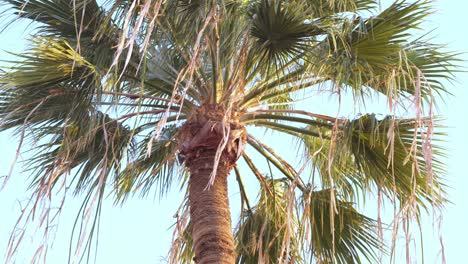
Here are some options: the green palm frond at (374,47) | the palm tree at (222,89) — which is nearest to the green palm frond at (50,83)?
the palm tree at (222,89)

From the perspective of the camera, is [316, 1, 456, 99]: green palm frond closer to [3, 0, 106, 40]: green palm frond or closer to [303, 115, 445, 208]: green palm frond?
[303, 115, 445, 208]: green palm frond

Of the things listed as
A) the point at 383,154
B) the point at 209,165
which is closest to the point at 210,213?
the point at 209,165

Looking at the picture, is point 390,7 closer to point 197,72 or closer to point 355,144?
point 355,144

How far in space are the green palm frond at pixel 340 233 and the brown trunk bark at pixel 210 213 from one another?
1.05 meters

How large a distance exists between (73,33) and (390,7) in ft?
8.70

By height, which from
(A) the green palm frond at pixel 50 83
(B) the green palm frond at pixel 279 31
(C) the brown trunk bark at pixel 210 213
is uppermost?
(B) the green palm frond at pixel 279 31

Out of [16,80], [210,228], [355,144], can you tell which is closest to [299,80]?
Result: [355,144]

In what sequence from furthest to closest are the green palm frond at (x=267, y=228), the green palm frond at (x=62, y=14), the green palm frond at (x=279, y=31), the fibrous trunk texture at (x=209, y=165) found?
the green palm frond at (x=267, y=228) < the green palm frond at (x=62, y=14) < the fibrous trunk texture at (x=209, y=165) < the green palm frond at (x=279, y=31)

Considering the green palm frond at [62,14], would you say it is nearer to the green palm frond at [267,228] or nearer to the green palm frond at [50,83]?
the green palm frond at [50,83]

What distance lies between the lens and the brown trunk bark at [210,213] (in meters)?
6.04

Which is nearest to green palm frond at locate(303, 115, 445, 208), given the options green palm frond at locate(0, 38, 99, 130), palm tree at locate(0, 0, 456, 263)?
palm tree at locate(0, 0, 456, 263)

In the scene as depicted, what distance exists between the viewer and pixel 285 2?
6.02 meters

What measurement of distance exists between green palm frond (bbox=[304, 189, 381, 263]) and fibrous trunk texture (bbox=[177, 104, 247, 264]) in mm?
1032

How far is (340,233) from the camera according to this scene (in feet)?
23.8
